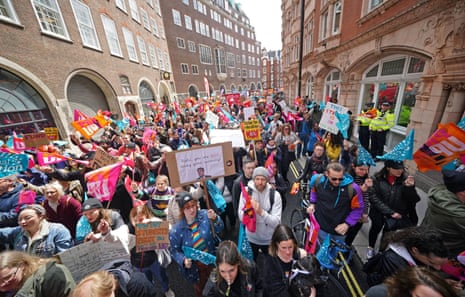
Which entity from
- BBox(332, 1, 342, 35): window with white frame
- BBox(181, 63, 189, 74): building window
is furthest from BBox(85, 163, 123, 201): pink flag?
BBox(181, 63, 189, 74): building window

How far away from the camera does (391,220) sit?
2566 mm

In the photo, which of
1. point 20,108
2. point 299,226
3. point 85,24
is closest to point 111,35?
point 85,24

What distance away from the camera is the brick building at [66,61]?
24.0 feet

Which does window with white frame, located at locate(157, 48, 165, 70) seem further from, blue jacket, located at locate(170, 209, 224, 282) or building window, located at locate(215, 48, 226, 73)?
blue jacket, located at locate(170, 209, 224, 282)

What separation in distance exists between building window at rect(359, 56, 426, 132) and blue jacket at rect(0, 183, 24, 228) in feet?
32.7

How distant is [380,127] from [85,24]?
16.8 m

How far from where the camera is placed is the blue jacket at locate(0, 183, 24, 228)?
8.09 feet

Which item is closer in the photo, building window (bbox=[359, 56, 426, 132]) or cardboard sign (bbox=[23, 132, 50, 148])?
cardboard sign (bbox=[23, 132, 50, 148])

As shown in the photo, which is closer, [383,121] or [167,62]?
[383,121]

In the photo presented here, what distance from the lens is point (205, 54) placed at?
31.8 meters

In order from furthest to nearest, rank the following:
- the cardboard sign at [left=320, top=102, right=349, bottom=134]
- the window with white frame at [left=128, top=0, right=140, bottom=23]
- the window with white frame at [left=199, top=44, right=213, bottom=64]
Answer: the window with white frame at [left=199, top=44, right=213, bottom=64] → the window with white frame at [left=128, top=0, right=140, bottom=23] → the cardboard sign at [left=320, top=102, right=349, bottom=134]

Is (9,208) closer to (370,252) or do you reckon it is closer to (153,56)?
(370,252)

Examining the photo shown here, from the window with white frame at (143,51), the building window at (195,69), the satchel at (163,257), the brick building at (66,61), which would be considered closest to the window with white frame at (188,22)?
the building window at (195,69)

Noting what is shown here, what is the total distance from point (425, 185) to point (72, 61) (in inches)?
638
